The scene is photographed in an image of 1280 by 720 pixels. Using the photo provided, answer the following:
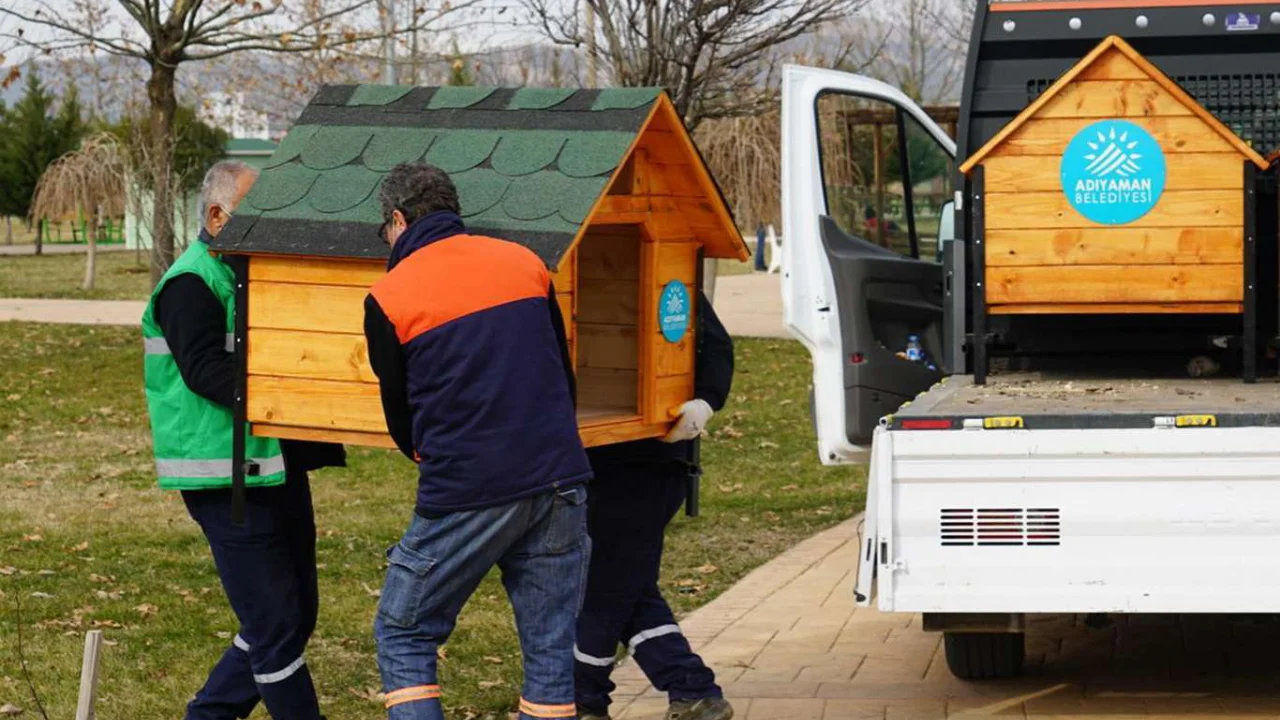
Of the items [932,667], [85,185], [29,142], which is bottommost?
[932,667]

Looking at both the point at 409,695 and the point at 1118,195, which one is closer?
the point at 409,695

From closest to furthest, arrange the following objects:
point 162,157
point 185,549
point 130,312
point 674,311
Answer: point 674,311
point 185,549
point 162,157
point 130,312

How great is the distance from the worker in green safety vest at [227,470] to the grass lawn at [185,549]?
1.01 m

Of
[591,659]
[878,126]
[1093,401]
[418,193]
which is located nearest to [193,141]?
[878,126]

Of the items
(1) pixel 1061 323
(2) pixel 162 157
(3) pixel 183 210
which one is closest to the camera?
(1) pixel 1061 323

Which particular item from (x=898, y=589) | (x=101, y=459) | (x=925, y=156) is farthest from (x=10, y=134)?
(x=898, y=589)

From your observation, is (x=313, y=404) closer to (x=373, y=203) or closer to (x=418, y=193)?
(x=373, y=203)

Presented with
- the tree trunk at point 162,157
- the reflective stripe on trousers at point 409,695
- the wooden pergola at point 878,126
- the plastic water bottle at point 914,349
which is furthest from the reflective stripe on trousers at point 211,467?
the tree trunk at point 162,157

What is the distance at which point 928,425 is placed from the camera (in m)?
5.51

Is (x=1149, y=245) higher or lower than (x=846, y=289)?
higher

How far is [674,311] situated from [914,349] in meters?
2.45

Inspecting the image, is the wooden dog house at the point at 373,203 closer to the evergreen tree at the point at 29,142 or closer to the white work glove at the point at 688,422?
the white work glove at the point at 688,422

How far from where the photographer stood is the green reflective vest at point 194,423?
5.38 m

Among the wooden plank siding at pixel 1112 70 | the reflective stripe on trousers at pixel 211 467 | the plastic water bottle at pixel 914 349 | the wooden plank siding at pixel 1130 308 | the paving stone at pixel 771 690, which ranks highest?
the wooden plank siding at pixel 1112 70
